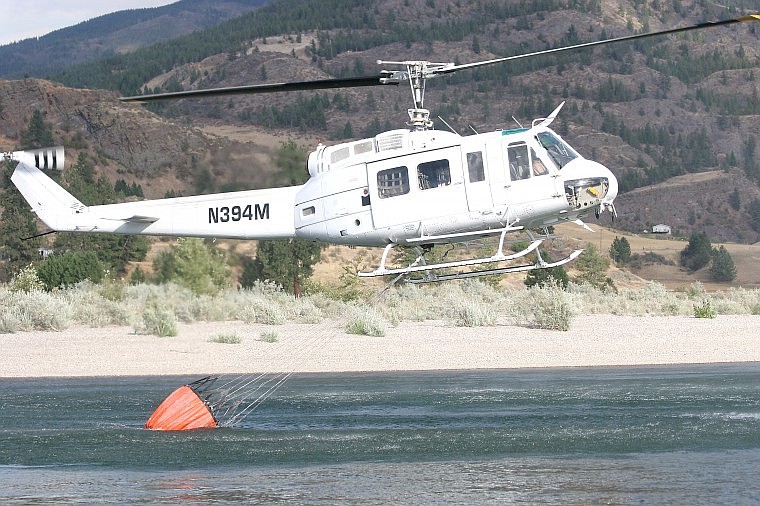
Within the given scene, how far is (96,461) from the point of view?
2019cm

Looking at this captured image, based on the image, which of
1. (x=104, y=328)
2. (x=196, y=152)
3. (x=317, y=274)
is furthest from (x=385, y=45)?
(x=196, y=152)

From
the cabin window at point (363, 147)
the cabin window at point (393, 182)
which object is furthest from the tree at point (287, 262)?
the cabin window at point (393, 182)

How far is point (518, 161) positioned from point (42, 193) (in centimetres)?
915

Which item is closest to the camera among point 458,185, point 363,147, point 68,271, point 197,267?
point 458,185

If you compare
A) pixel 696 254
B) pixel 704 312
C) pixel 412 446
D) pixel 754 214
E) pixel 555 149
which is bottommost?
pixel 696 254

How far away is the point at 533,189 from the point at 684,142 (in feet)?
345

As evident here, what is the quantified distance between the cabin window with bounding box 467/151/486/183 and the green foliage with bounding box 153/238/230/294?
24656 millimetres

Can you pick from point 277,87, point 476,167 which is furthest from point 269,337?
point 277,87

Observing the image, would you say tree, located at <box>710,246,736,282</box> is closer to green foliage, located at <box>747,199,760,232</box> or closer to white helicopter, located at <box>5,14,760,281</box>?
green foliage, located at <box>747,199,760,232</box>

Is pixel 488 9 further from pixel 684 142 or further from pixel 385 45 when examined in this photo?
pixel 684 142

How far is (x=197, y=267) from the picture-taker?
149 ft

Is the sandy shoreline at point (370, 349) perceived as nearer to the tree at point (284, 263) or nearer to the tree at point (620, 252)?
Answer: the tree at point (284, 263)

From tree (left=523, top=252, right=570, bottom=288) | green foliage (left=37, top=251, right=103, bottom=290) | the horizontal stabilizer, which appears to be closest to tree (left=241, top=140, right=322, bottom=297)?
green foliage (left=37, top=251, right=103, bottom=290)

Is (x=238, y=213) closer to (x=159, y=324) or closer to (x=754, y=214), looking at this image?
(x=159, y=324)
